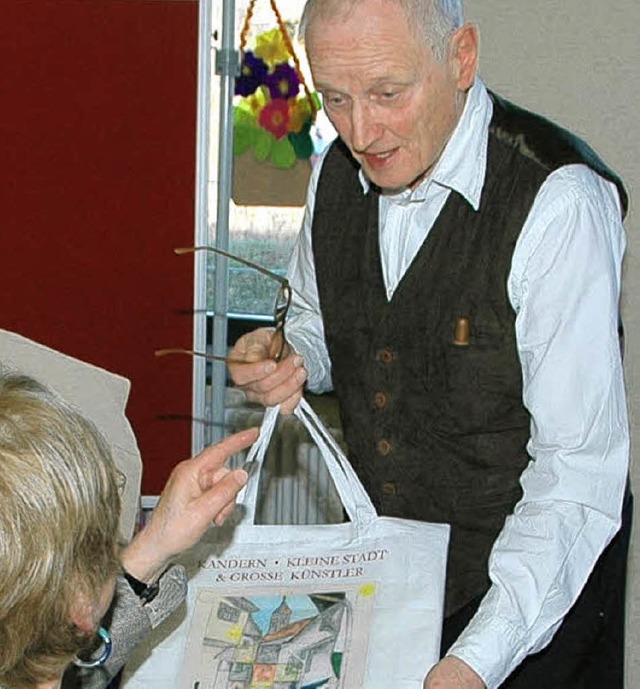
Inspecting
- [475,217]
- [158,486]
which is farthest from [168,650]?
[158,486]

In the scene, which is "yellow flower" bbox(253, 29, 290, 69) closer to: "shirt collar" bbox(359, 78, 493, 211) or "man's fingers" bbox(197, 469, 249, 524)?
"shirt collar" bbox(359, 78, 493, 211)

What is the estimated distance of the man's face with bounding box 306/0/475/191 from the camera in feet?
4.69

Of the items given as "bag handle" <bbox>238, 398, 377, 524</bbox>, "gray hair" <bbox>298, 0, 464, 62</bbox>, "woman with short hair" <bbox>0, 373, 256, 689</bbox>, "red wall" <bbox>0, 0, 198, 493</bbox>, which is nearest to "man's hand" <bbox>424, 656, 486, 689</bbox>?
"bag handle" <bbox>238, 398, 377, 524</bbox>

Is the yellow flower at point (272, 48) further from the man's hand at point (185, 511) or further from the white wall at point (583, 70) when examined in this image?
the man's hand at point (185, 511)

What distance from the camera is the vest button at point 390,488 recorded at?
1.70 m

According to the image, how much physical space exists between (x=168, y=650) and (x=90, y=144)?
141cm

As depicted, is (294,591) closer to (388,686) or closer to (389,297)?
(388,686)

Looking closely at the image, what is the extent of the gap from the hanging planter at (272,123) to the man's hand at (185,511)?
1518 mm

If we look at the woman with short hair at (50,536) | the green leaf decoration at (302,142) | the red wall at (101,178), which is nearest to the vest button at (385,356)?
the woman with short hair at (50,536)

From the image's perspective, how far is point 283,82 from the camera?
283 centimetres

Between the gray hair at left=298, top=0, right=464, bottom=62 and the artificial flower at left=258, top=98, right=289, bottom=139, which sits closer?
the gray hair at left=298, top=0, right=464, bottom=62

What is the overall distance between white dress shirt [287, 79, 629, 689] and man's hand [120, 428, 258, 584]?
29 cm

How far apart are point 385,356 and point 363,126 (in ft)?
1.05

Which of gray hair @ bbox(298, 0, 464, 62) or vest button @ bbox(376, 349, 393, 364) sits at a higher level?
gray hair @ bbox(298, 0, 464, 62)
